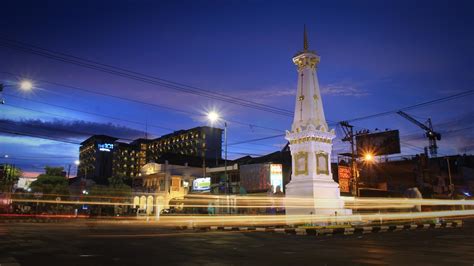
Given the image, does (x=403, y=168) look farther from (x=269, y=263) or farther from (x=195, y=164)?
(x=269, y=263)

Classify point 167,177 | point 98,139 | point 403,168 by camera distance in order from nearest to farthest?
point 403,168 < point 167,177 < point 98,139

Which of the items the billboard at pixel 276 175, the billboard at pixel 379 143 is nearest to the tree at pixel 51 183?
the billboard at pixel 276 175

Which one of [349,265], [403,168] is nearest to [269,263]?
[349,265]

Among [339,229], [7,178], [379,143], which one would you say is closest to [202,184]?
[379,143]

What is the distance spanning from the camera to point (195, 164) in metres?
86.2

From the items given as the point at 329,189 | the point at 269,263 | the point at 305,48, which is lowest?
the point at 269,263

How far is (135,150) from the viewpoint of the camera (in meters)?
180

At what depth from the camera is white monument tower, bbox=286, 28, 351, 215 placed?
3231 cm

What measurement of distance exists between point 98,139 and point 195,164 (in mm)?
95126

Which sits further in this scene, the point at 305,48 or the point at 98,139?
the point at 98,139

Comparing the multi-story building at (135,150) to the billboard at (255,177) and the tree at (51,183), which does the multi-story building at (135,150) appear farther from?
the billboard at (255,177)

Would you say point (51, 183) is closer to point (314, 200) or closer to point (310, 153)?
point (310, 153)

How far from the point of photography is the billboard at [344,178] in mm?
49406

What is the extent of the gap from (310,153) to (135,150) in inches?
6164
